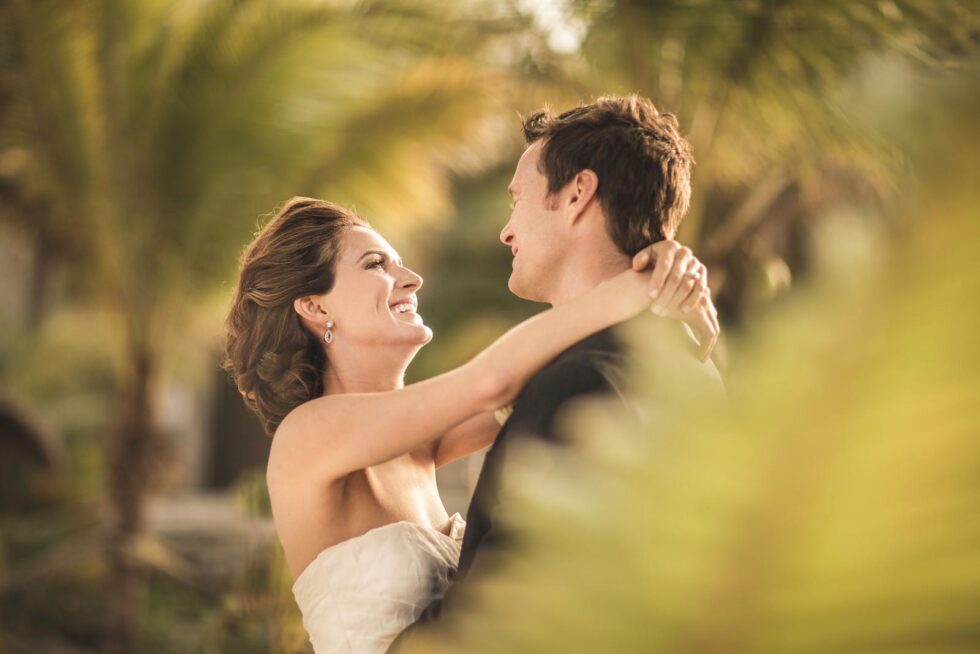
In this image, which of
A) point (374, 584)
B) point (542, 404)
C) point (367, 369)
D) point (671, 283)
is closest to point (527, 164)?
point (671, 283)

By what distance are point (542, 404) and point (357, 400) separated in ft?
1.64

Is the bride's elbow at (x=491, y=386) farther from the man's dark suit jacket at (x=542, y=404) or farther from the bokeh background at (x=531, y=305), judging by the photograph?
the bokeh background at (x=531, y=305)

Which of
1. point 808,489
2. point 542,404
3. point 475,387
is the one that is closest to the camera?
point 808,489

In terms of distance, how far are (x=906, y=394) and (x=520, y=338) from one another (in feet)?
6.40

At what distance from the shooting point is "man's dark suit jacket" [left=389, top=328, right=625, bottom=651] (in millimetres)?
1990

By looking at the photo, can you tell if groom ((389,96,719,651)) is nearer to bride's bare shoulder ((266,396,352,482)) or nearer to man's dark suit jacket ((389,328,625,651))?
man's dark suit jacket ((389,328,625,651))

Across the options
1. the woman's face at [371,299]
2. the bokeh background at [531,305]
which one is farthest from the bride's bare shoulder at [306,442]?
the bokeh background at [531,305]

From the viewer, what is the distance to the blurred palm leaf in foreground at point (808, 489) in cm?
24

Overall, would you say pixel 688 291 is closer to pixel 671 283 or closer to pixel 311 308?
pixel 671 283

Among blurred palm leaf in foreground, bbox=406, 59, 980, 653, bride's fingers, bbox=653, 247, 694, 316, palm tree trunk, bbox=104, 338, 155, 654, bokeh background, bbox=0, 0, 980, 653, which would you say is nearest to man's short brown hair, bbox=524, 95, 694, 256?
bride's fingers, bbox=653, 247, 694, 316

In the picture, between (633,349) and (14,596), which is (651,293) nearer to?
(633,349)

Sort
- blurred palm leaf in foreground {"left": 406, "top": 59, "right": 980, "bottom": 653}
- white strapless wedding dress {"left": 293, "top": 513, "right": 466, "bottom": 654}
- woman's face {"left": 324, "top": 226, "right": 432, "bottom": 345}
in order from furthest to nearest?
woman's face {"left": 324, "top": 226, "right": 432, "bottom": 345} → white strapless wedding dress {"left": 293, "top": 513, "right": 466, "bottom": 654} → blurred palm leaf in foreground {"left": 406, "top": 59, "right": 980, "bottom": 653}

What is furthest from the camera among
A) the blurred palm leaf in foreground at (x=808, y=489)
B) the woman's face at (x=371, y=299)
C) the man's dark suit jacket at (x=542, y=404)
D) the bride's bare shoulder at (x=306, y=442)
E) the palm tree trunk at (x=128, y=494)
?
the palm tree trunk at (x=128, y=494)

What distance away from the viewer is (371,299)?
2.78 m
